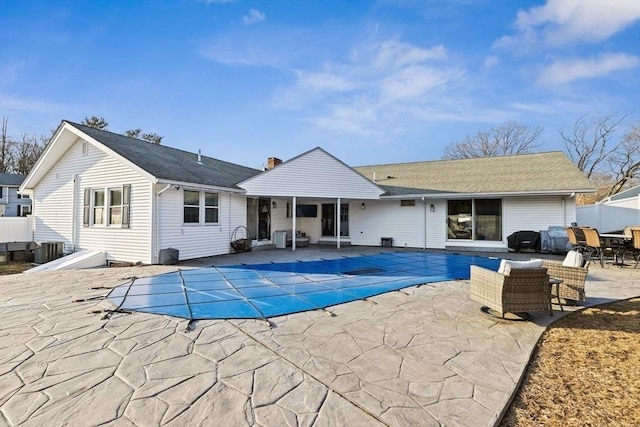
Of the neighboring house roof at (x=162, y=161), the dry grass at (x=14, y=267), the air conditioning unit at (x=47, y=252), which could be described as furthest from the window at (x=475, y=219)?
the dry grass at (x=14, y=267)

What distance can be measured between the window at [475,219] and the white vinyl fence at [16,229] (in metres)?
18.8

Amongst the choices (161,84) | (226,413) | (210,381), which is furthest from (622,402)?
(161,84)

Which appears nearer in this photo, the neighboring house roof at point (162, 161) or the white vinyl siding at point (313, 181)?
the neighboring house roof at point (162, 161)

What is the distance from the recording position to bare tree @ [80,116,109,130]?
30547 millimetres

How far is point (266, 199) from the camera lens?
15.3 metres

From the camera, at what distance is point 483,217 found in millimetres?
14273

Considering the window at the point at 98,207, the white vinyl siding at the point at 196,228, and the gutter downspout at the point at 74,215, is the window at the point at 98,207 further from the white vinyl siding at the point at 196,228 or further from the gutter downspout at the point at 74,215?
the white vinyl siding at the point at 196,228

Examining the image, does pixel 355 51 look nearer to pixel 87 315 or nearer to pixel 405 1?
pixel 405 1

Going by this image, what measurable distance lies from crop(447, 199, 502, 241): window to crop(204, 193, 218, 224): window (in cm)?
1039

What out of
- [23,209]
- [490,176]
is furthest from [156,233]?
[23,209]

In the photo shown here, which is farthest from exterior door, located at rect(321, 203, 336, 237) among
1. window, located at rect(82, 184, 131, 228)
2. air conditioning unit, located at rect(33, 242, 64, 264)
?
air conditioning unit, located at rect(33, 242, 64, 264)

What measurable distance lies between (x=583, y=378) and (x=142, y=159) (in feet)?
39.4

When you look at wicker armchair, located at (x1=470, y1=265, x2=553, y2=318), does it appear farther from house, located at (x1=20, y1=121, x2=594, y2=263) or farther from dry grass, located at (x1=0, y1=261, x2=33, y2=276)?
dry grass, located at (x1=0, y1=261, x2=33, y2=276)

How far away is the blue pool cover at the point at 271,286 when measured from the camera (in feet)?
17.9
